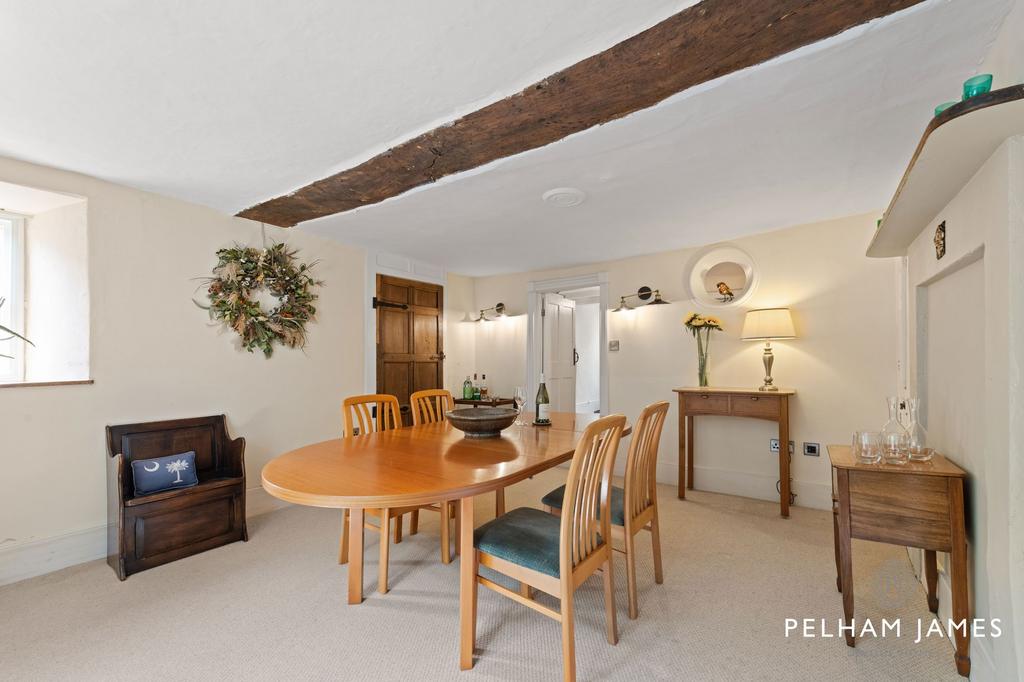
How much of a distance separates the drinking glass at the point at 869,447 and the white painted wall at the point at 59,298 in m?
4.17

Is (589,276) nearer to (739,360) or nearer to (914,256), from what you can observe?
(739,360)

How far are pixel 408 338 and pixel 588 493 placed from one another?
134 inches

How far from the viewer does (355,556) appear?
2141mm

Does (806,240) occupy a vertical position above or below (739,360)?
above

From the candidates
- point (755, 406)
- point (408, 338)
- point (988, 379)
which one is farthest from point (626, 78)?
point (408, 338)

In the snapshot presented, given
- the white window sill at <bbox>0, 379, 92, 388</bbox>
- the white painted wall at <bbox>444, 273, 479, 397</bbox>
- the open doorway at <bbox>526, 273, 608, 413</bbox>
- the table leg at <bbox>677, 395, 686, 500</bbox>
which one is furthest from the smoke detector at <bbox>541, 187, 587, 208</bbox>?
the white window sill at <bbox>0, 379, 92, 388</bbox>

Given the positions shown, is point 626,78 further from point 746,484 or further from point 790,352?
point 746,484

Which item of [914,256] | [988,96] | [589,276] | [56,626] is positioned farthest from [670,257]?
[56,626]

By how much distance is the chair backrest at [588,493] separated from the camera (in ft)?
5.14

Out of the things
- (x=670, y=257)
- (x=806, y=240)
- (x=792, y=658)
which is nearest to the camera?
(x=792, y=658)

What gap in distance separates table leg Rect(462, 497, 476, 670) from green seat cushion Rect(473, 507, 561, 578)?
59 mm

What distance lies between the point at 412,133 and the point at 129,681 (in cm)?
253

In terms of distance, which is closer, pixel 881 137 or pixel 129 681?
pixel 129 681

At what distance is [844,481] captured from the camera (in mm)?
1791
